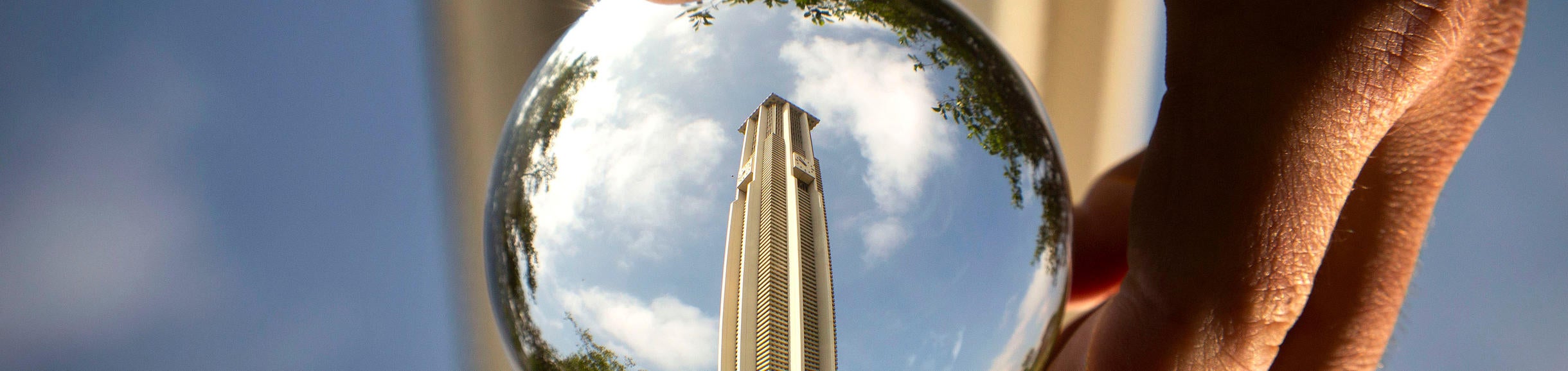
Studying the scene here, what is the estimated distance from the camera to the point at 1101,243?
39.6 inches

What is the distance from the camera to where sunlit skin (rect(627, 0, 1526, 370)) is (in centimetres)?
49

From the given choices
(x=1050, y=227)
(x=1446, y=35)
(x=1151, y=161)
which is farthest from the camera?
(x=1050, y=227)

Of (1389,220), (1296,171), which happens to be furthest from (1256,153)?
(1389,220)

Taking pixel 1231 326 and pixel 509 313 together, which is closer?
pixel 1231 326

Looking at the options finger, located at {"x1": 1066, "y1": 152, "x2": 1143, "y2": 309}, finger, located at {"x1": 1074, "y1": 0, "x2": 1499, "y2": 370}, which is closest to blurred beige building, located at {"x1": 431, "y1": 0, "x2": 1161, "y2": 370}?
finger, located at {"x1": 1066, "y1": 152, "x2": 1143, "y2": 309}

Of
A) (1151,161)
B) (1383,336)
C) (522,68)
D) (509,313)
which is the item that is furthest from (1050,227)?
(522,68)

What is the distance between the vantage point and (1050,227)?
29.2 inches

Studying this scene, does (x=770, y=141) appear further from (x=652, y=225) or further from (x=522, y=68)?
(x=522, y=68)

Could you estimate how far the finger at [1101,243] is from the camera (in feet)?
3.28

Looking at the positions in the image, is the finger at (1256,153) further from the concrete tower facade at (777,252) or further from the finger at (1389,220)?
the concrete tower facade at (777,252)

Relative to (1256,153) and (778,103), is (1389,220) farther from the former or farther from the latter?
(778,103)

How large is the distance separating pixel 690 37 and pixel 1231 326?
0.56 meters

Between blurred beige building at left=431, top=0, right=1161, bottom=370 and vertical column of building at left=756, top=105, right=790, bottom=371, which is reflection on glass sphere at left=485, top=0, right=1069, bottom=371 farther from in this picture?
Result: blurred beige building at left=431, top=0, right=1161, bottom=370

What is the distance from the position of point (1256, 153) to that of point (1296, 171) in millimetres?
32
